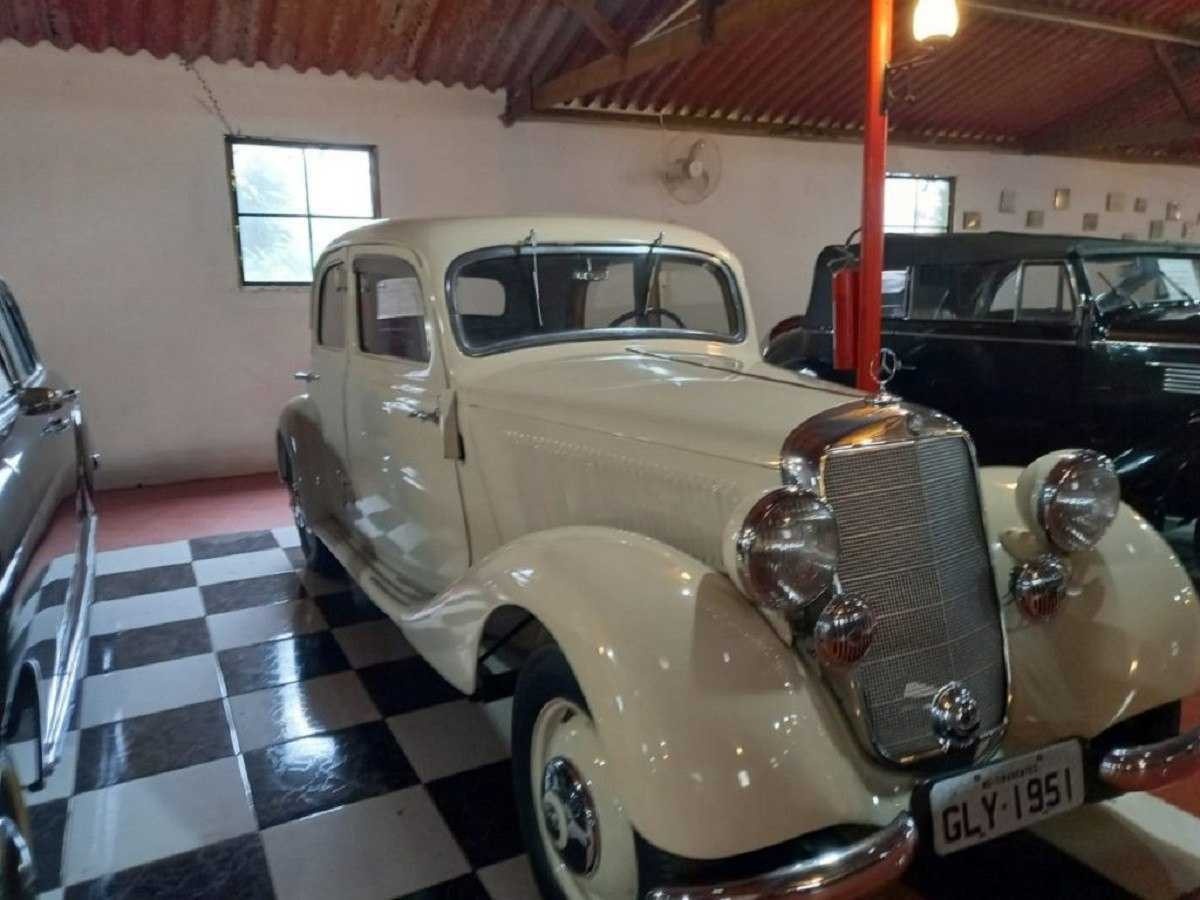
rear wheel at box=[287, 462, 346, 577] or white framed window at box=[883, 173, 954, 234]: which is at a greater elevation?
white framed window at box=[883, 173, 954, 234]

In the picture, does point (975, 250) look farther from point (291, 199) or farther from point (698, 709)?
point (291, 199)

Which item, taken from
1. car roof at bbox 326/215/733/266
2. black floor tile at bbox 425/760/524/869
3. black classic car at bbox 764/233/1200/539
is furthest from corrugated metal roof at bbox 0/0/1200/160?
black floor tile at bbox 425/760/524/869

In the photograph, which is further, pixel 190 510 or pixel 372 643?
pixel 190 510

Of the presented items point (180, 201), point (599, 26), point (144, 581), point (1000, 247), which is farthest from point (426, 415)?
point (180, 201)

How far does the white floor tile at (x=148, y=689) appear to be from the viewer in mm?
2805

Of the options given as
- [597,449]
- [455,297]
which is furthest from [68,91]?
[597,449]

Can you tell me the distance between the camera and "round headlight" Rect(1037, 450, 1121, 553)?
6.25 feet

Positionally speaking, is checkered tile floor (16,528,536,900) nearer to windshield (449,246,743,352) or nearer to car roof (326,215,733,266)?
windshield (449,246,743,352)

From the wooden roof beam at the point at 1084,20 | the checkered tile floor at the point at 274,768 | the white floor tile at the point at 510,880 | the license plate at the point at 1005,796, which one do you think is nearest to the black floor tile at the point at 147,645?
the checkered tile floor at the point at 274,768

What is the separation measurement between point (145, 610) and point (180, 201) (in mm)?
3511

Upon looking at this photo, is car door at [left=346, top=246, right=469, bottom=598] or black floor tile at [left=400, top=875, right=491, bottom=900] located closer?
black floor tile at [left=400, top=875, right=491, bottom=900]

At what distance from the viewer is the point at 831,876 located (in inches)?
52.2

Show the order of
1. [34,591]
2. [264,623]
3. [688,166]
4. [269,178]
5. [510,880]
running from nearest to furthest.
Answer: [34,591] → [510,880] → [264,623] → [269,178] → [688,166]

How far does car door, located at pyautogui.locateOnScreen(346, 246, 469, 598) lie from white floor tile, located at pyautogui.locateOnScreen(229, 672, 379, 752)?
1.29 ft
